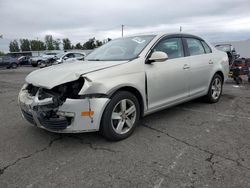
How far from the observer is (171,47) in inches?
161

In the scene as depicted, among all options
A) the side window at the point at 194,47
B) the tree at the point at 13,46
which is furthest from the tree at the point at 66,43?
the side window at the point at 194,47

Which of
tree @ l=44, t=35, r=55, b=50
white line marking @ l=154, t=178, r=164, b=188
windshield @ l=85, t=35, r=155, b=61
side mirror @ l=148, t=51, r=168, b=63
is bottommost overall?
white line marking @ l=154, t=178, r=164, b=188

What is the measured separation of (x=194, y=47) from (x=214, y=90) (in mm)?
1280

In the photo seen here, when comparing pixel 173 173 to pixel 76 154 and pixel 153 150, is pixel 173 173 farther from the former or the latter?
pixel 76 154

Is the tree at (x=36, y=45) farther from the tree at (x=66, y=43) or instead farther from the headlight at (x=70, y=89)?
the headlight at (x=70, y=89)

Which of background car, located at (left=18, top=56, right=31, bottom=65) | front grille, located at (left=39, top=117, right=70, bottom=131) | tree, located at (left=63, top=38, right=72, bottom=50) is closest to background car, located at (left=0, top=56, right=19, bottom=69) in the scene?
background car, located at (left=18, top=56, right=31, bottom=65)

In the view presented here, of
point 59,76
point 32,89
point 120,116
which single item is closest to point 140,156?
point 120,116

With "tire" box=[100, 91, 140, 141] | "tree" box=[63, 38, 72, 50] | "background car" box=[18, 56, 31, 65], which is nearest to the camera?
"tire" box=[100, 91, 140, 141]

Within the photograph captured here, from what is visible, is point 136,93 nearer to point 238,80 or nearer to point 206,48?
point 206,48

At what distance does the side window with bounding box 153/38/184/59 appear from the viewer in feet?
12.7

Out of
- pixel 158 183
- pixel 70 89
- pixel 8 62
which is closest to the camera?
pixel 158 183

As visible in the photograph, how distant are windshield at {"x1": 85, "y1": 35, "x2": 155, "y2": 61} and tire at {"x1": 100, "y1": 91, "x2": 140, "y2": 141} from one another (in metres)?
0.73

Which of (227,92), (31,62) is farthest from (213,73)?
(31,62)

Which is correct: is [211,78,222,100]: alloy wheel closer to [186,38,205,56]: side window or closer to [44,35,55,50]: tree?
[186,38,205,56]: side window
